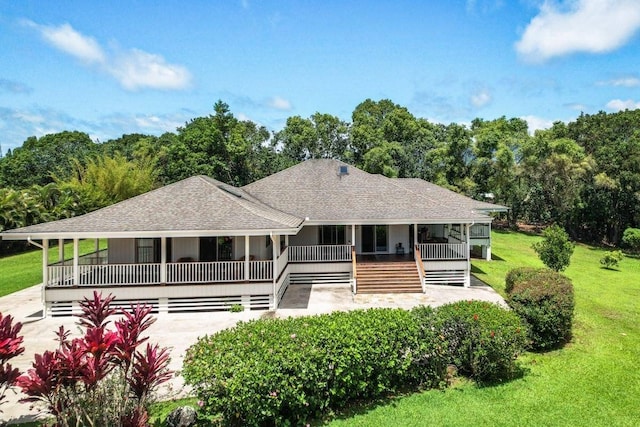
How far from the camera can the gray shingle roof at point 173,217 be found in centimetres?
1301

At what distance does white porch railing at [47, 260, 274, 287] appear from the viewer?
44.3 ft

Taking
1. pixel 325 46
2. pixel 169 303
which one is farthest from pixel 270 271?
pixel 325 46

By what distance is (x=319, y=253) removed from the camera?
17.9 metres

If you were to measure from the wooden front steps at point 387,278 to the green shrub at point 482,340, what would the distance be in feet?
25.7

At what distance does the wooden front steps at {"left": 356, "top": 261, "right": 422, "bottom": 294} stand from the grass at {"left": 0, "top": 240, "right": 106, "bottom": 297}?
15.9 meters

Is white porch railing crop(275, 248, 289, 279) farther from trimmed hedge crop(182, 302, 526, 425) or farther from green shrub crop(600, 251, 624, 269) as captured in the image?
green shrub crop(600, 251, 624, 269)

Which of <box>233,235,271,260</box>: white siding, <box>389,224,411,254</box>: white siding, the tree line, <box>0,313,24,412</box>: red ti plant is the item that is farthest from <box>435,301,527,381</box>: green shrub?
the tree line

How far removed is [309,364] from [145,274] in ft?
32.6

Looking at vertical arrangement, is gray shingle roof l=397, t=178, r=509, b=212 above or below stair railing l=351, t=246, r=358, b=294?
above

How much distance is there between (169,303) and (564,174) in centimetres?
3599

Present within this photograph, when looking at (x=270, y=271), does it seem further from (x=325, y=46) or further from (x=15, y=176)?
(x=15, y=176)

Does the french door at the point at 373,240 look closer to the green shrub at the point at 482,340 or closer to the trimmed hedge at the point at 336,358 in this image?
the trimmed hedge at the point at 336,358

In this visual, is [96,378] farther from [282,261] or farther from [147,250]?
[147,250]

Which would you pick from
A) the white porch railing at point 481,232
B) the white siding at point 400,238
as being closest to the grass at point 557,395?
the white siding at point 400,238
